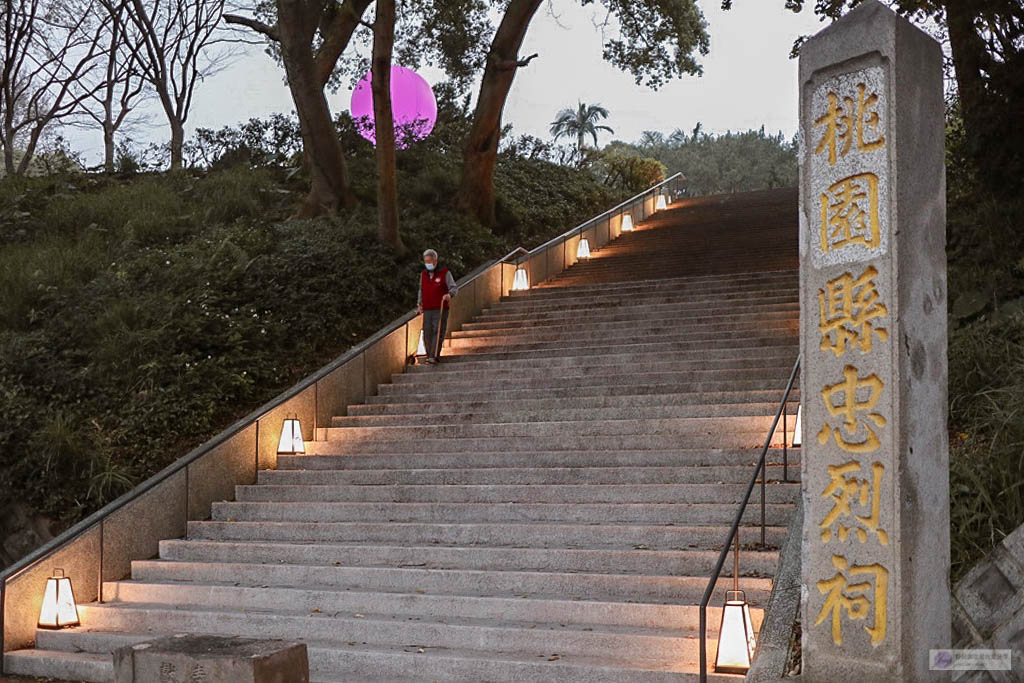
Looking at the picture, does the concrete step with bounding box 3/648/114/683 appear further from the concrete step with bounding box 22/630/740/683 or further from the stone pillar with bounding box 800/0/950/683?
the stone pillar with bounding box 800/0/950/683

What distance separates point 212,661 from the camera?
18.1ft

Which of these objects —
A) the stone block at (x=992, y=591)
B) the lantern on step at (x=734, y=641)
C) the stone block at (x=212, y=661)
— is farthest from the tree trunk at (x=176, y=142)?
the stone block at (x=992, y=591)

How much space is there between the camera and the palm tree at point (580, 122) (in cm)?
5419

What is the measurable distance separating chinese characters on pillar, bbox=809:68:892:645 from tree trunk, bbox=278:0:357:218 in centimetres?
1282

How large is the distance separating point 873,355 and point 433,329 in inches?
343

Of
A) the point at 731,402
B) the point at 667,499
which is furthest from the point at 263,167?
the point at 667,499

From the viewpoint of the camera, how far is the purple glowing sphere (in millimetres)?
20812

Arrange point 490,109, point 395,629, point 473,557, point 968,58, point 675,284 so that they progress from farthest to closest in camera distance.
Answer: point 490,109
point 675,284
point 968,58
point 473,557
point 395,629

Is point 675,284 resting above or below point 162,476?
above

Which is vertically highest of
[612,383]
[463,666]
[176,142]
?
[176,142]

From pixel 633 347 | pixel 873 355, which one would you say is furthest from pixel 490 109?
pixel 873 355

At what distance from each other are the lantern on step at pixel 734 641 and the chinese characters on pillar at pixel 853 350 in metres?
0.77

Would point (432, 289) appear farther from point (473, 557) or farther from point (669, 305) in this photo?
point (473, 557)

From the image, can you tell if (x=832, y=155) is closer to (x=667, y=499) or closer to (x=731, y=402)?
(x=667, y=499)
